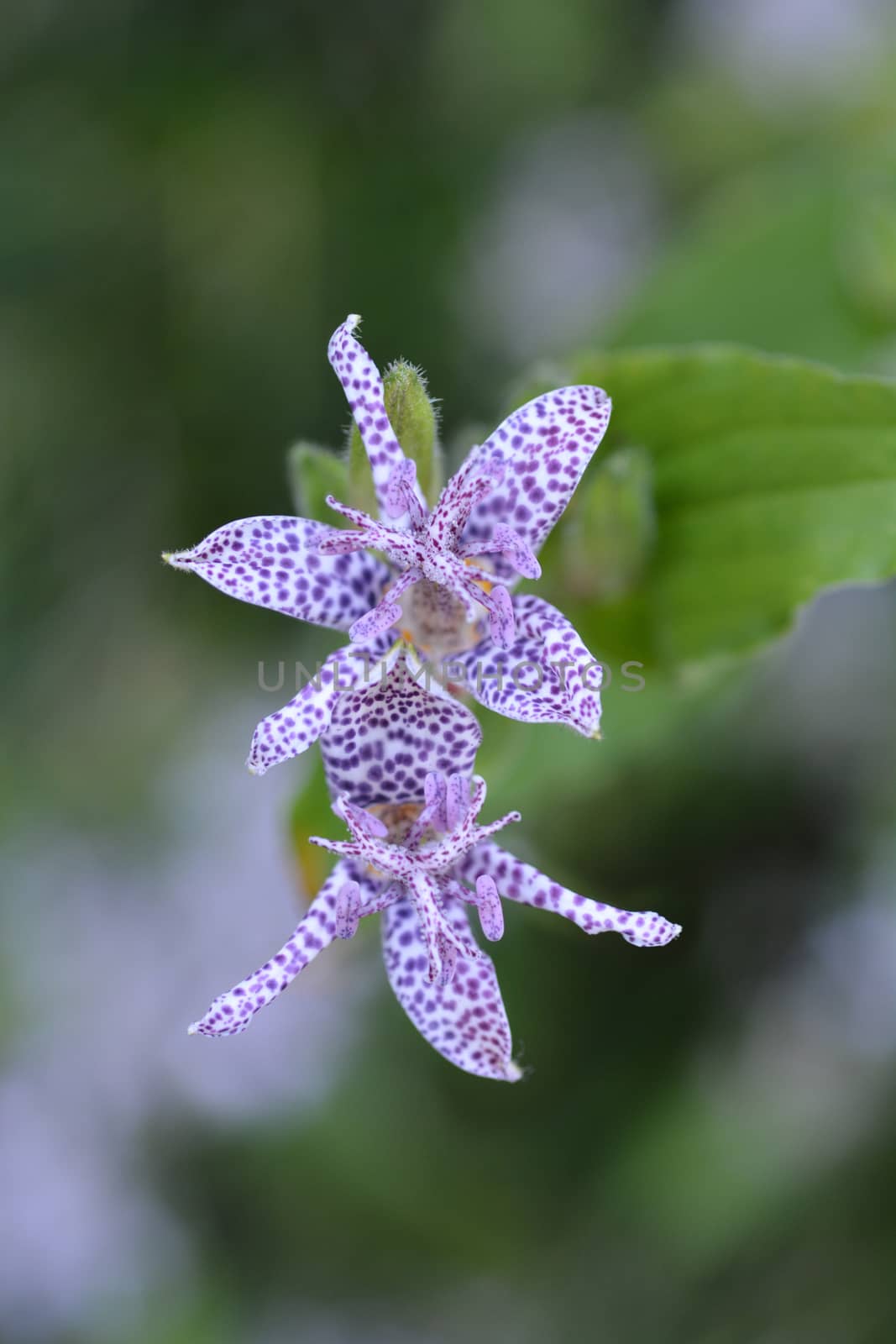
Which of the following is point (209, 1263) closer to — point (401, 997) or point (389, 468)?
point (401, 997)

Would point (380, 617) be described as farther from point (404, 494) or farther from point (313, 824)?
point (313, 824)

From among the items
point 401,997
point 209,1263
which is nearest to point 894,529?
point 401,997

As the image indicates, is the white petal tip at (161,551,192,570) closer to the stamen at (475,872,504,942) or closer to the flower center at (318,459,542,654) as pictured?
the flower center at (318,459,542,654)

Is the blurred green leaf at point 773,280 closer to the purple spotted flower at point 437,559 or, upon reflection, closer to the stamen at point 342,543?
the purple spotted flower at point 437,559

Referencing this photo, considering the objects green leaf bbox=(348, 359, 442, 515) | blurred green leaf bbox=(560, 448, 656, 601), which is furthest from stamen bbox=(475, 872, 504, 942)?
blurred green leaf bbox=(560, 448, 656, 601)

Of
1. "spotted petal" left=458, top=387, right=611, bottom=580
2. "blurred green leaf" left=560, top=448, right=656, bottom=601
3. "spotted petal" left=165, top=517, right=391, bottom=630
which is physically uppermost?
"blurred green leaf" left=560, top=448, right=656, bottom=601

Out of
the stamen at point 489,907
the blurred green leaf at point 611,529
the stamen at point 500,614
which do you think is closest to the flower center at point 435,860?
the stamen at point 489,907

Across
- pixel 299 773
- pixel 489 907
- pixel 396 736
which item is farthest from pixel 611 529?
pixel 299 773
